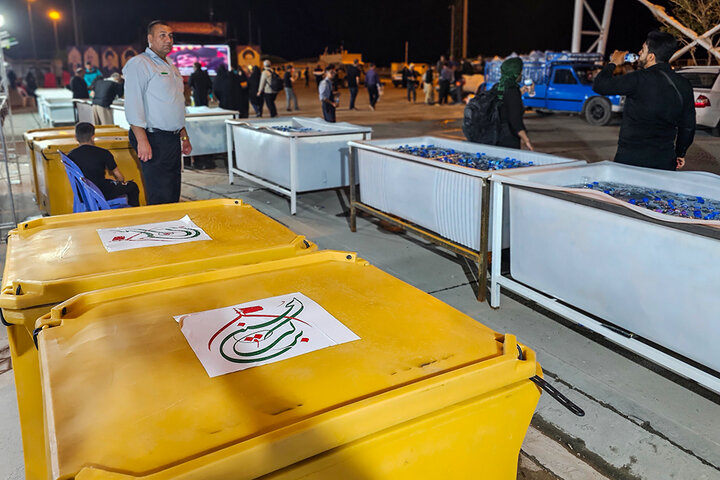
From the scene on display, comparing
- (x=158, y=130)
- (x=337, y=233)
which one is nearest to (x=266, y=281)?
(x=158, y=130)

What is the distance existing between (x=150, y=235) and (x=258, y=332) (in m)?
1.21

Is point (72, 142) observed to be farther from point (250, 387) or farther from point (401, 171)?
point (250, 387)

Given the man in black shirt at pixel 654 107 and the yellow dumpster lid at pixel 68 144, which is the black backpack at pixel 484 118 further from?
the yellow dumpster lid at pixel 68 144

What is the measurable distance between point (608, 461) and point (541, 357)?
3.30ft

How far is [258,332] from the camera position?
1.63m

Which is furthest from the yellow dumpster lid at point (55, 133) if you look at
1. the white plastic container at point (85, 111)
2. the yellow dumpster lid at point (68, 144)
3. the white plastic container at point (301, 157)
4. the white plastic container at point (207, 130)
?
the white plastic container at point (85, 111)

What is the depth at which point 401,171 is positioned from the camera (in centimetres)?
537

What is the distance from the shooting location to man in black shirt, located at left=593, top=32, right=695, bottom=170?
4105 millimetres

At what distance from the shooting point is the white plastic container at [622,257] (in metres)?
2.80

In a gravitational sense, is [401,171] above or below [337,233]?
above

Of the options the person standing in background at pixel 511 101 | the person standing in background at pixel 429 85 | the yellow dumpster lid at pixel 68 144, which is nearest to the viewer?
the person standing in background at pixel 511 101

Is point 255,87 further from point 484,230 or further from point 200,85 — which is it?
point 484,230

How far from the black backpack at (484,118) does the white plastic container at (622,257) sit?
157cm

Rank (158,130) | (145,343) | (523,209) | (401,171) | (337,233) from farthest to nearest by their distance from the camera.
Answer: (337,233), (401,171), (158,130), (523,209), (145,343)
